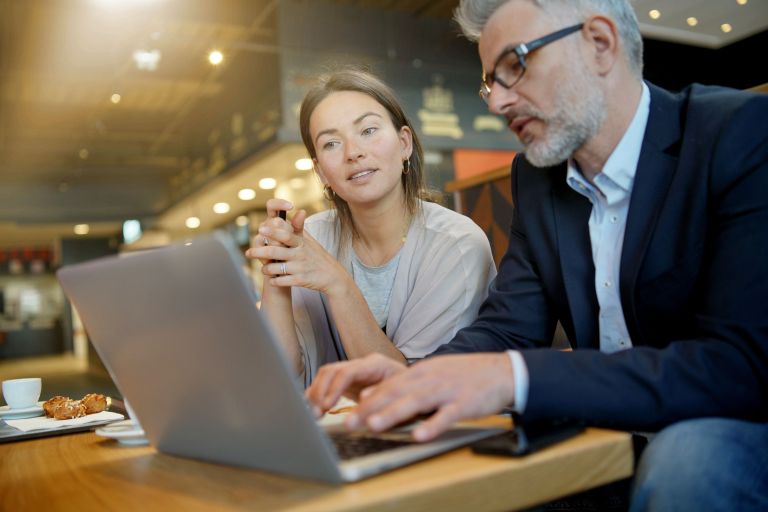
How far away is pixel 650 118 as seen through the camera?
1.13 meters

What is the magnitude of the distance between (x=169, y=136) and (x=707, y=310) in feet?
31.3

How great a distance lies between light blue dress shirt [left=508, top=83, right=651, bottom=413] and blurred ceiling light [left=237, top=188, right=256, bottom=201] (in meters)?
7.85

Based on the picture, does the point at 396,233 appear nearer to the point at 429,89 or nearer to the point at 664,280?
the point at 664,280

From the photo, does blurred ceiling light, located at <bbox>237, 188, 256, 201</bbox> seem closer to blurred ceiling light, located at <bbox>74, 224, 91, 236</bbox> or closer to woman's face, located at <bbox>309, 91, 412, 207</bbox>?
blurred ceiling light, located at <bbox>74, 224, 91, 236</bbox>

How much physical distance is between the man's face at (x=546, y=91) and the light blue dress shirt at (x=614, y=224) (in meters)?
0.07

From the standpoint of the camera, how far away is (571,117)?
1.15 metres

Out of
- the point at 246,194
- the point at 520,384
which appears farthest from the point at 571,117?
the point at 246,194

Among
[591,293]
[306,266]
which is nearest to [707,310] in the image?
[591,293]

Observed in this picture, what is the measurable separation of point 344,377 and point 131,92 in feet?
25.4

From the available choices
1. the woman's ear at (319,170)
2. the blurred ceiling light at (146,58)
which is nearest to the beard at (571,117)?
the woman's ear at (319,170)

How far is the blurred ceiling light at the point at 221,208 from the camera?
392 inches

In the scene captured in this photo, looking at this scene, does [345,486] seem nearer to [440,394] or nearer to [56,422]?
[440,394]

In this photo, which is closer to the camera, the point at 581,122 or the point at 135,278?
the point at 135,278

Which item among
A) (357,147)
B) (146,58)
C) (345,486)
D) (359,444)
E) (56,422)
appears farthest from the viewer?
(146,58)
